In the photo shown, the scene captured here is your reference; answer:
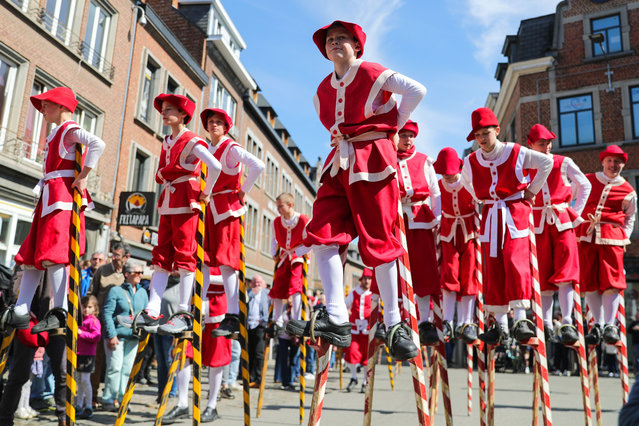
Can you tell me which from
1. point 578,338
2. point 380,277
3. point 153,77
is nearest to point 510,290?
point 578,338

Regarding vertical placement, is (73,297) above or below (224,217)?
below

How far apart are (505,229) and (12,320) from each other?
4508mm

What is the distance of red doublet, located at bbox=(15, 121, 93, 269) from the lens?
4527 mm

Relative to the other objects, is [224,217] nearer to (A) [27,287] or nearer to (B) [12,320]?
(A) [27,287]

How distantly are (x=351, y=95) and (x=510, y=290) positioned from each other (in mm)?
2586

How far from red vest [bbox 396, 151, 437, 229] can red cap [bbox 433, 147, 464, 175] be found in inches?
24.1

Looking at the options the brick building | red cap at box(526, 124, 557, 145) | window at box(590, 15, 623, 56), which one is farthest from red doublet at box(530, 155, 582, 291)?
window at box(590, 15, 623, 56)

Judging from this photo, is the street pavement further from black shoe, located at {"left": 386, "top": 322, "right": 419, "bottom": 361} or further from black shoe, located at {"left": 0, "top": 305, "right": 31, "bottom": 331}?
black shoe, located at {"left": 386, "top": 322, "right": 419, "bottom": 361}

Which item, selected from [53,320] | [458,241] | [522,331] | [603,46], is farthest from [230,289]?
[603,46]

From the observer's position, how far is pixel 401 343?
10.4 feet

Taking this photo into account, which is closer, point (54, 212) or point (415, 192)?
point (54, 212)

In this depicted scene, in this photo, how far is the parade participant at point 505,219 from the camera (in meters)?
5.02

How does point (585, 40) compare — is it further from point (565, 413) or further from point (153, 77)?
point (565, 413)

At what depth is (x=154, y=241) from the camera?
21.8 meters
